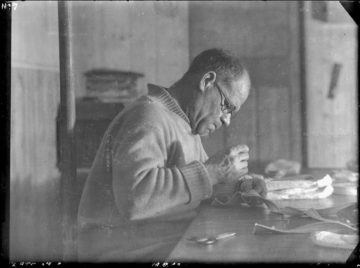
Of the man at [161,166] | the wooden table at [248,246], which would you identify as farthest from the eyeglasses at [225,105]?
the wooden table at [248,246]

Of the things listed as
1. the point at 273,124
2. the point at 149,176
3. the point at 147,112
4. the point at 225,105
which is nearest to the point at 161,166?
the point at 149,176

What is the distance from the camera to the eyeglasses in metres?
1.55

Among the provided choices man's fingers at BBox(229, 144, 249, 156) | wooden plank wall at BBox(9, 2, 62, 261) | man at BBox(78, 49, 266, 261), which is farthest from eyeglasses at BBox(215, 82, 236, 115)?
wooden plank wall at BBox(9, 2, 62, 261)

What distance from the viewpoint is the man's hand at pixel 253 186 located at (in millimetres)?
1570

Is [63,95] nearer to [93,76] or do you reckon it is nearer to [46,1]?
[93,76]

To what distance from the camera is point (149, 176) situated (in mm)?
1456

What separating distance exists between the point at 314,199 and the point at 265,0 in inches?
27.9

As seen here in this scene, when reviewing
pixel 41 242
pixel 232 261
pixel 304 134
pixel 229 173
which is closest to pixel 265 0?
pixel 304 134

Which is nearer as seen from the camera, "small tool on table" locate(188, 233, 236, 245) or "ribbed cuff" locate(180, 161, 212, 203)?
"small tool on table" locate(188, 233, 236, 245)

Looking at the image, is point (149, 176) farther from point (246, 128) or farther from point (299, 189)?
point (299, 189)

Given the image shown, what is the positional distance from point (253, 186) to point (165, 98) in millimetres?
415

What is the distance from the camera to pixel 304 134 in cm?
163

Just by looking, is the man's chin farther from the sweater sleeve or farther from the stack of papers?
the stack of papers

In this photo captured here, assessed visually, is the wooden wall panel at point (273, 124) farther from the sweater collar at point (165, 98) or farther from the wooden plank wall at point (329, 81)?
the sweater collar at point (165, 98)
